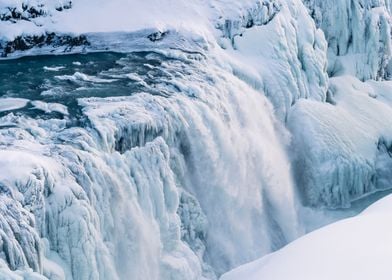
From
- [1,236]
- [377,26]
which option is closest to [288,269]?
[1,236]

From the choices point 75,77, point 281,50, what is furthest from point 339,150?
point 75,77

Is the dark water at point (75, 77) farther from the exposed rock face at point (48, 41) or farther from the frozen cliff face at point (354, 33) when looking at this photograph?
the frozen cliff face at point (354, 33)

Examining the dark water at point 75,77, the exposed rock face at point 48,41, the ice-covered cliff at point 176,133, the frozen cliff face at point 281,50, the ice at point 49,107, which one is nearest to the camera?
the ice-covered cliff at point 176,133

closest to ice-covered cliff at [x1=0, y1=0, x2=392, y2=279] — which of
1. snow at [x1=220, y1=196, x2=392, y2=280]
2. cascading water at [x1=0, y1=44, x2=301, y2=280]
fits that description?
cascading water at [x1=0, y1=44, x2=301, y2=280]

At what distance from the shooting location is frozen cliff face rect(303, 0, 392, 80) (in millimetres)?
16375

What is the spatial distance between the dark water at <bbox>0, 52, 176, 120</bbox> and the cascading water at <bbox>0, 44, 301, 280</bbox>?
31 mm

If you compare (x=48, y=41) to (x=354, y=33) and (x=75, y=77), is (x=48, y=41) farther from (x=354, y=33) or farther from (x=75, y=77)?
(x=354, y=33)

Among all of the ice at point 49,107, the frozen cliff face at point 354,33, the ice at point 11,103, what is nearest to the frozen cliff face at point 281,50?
the frozen cliff face at point 354,33

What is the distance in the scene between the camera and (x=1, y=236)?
6309mm

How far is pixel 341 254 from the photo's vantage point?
7078 mm

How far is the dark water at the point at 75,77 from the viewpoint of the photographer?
1012cm

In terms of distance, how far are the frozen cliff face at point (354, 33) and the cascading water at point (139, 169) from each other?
4.55 meters

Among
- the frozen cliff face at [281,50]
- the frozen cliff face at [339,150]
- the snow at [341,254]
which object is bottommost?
the frozen cliff face at [339,150]

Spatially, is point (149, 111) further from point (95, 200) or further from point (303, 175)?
point (303, 175)
